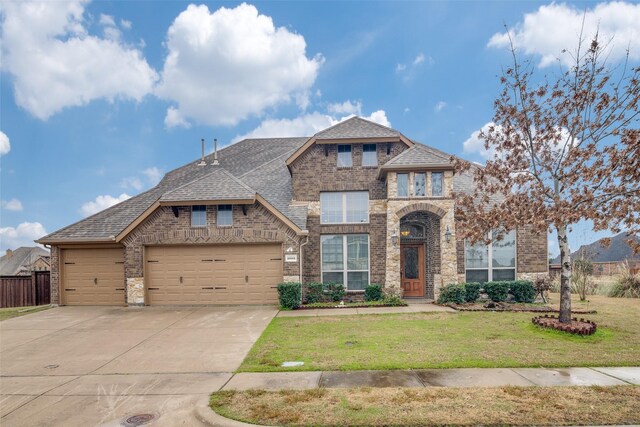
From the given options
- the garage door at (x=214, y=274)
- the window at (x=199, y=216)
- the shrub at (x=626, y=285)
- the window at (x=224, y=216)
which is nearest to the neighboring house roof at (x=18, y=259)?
the garage door at (x=214, y=274)

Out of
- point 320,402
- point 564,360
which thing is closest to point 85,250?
point 320,402

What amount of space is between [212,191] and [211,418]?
10655 mm

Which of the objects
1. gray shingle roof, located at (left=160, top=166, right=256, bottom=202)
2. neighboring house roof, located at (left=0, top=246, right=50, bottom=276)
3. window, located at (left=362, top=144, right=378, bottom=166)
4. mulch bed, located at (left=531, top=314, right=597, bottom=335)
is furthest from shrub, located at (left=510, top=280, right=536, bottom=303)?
neighboring house roof, located at (left=0, top=246, right=50, bottom=276)

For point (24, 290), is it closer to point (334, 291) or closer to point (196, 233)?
point (196, 233)

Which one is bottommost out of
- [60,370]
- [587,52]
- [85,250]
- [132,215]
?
[60,370]

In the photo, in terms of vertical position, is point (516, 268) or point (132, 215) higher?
point (132, 215)

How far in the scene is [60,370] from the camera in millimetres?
7457

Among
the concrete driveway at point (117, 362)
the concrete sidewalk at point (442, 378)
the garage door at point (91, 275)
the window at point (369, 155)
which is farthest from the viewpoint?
the window at point (369, 155)

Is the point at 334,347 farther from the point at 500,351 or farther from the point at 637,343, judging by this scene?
the point at 637,343

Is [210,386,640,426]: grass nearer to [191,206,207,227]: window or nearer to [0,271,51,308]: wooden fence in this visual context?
[191,206,207,227]: window

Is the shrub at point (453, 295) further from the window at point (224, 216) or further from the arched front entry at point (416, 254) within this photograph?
the window at point (224, 216)

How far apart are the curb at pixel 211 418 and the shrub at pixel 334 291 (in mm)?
9839

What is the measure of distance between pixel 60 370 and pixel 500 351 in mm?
8594

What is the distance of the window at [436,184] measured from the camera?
14906 millimetres
